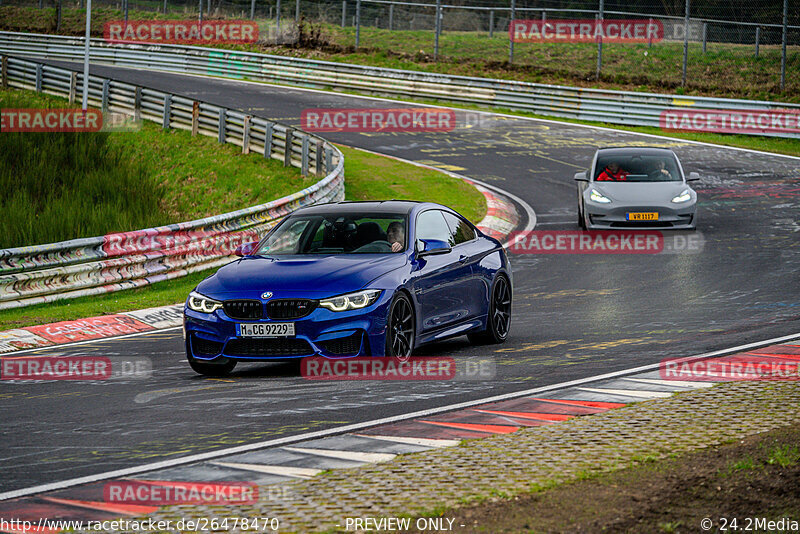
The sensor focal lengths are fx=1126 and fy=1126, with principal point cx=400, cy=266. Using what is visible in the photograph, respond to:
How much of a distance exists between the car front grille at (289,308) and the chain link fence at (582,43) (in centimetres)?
2855

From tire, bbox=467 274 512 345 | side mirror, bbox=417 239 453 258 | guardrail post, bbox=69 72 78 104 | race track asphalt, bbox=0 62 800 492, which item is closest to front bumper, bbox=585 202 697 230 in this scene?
race track asphalt, bbox=0 62 800 492

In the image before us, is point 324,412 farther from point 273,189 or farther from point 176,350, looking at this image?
point 273,189

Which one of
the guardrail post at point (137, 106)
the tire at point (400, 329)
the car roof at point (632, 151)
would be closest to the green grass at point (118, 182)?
the guardrail post at point (137, 106)

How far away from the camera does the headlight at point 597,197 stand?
20766mm

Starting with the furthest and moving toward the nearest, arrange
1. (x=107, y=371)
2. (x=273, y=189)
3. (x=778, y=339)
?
(x=273, y=189), (x=778, y=339), (x=107, y=371)

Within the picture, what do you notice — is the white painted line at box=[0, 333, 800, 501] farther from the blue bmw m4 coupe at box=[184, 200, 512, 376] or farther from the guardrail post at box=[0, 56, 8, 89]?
the guardrail post at box=[0, 56, 8, 89]

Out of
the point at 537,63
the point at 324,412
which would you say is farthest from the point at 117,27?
the point at 324,412

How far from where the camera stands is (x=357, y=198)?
82.0 ft

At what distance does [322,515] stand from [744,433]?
9.81ft

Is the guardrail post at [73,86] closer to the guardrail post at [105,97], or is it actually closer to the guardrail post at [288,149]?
the guardrail post at [105,97]

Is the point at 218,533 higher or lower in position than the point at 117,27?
lower

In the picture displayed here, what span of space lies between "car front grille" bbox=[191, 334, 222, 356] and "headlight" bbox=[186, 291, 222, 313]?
0.83 feet

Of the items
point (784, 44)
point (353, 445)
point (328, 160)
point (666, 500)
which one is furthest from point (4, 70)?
point (666, 500)

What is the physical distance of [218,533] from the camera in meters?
5.11
